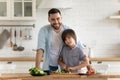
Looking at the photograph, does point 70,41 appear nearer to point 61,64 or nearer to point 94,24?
point 61,64

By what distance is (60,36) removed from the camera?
328 centimetres

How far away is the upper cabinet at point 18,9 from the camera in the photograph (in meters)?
4.94

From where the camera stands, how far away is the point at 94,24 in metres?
5.22

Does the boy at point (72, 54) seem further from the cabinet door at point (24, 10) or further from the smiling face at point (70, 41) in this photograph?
the cabinet door at point (24, 10)

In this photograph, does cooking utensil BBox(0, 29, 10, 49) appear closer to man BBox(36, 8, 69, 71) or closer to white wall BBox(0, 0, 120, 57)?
white wall BBox(0, 0, 120, 57)

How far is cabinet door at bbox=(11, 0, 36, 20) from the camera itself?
493 cm

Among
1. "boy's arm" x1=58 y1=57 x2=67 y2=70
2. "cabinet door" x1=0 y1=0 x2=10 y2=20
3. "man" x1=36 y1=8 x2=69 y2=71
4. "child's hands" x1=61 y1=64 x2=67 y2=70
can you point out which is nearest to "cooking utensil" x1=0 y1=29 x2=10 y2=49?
"cabinet door" x1=0 y1=0 x2=10 y2=20

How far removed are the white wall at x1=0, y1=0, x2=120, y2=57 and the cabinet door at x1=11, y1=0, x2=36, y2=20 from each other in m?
0.27

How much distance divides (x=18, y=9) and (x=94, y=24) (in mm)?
1307

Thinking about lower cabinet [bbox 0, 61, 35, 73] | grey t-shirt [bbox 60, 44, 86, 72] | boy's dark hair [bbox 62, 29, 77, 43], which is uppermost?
boy's dark hair [bbox 62, 29, 77, 43]

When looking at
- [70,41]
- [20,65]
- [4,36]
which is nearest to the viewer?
[70,41]

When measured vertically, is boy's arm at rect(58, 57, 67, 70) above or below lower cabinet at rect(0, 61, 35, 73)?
above

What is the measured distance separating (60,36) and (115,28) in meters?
2.17

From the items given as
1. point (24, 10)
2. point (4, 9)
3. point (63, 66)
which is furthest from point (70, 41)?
point (4, 9)
